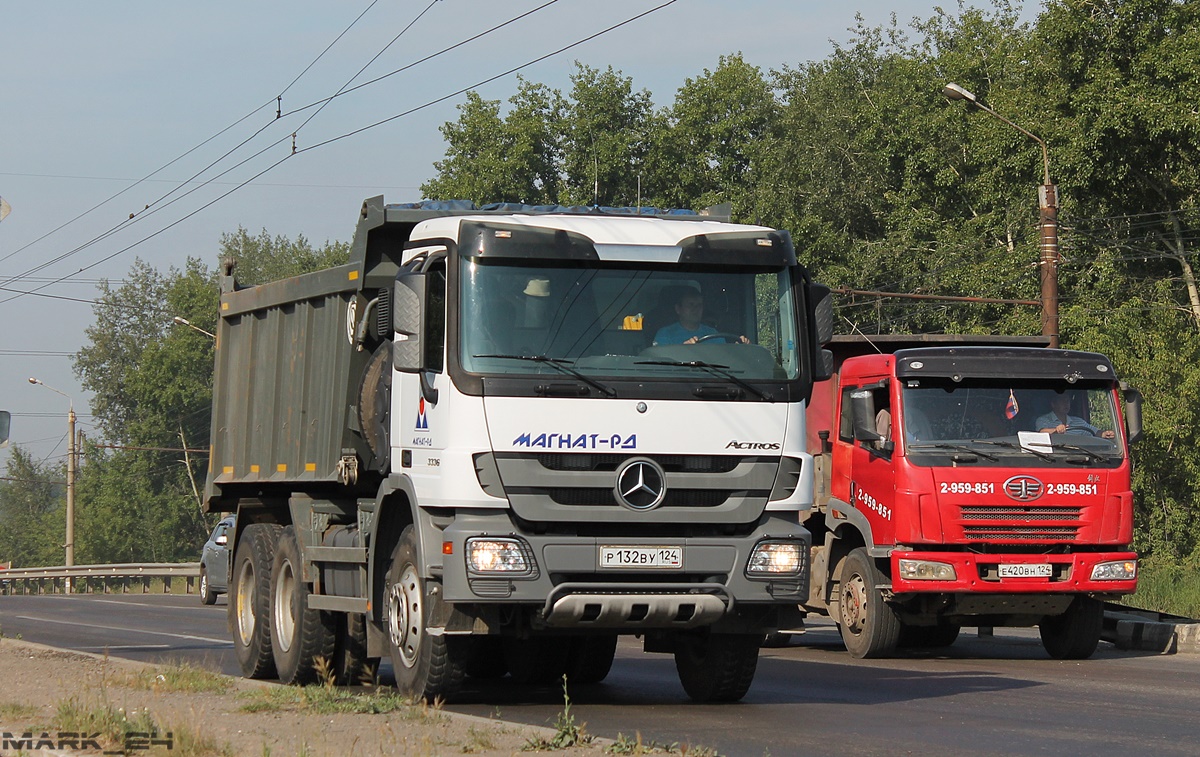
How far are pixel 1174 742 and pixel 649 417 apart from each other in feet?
11.2

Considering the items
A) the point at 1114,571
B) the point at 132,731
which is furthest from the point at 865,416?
the point at 132,731

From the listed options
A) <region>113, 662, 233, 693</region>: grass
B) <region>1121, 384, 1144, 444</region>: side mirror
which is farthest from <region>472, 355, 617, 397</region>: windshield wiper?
<region>1121, 384, 1144, 444</region>: side mirror

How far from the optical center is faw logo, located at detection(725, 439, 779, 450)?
10344 mm

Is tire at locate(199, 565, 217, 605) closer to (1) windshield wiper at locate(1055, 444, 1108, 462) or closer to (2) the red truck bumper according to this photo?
(2) the red truck bumper

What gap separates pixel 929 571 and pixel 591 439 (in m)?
5.81

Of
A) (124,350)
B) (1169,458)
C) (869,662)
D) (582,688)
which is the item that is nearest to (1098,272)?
(1169,458)

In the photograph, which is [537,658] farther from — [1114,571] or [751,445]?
[1114,571]

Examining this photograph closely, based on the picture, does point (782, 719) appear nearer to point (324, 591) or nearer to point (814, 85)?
point (324, 591)

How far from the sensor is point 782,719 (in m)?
10.4

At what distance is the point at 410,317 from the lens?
1044cm

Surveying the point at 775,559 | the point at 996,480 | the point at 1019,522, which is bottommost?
the point at 775,559

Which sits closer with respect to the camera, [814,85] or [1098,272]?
[1098,272]

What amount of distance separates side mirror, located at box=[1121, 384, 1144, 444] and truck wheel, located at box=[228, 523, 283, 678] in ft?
24.5

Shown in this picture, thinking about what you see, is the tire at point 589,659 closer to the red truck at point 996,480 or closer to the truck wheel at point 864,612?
the red truck at point 996,480
